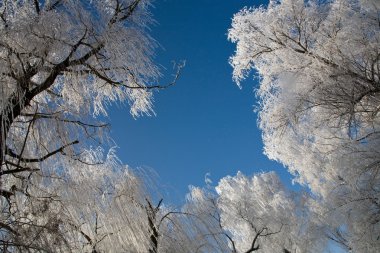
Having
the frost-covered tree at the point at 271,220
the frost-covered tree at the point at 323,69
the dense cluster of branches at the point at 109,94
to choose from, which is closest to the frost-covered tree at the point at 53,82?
the dense cluster of branches at the point at 109,94

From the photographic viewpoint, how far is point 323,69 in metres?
6.07

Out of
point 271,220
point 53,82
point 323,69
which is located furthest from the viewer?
point 271,220

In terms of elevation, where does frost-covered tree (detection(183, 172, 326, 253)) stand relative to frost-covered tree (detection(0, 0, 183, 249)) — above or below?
above

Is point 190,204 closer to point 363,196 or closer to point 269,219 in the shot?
point 363,196

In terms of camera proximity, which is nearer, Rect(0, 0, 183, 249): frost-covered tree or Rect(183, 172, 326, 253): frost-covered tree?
Rect(0, 0, 183, 249): frost-covered tree

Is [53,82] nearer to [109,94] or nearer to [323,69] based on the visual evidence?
[109,94]

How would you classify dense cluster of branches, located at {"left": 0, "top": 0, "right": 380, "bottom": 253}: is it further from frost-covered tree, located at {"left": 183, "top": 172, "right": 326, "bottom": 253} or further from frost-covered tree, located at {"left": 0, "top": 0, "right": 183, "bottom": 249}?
frost-covered tree, located at {"left": 183, "top": 172, "right": 326, "bottom": 253}

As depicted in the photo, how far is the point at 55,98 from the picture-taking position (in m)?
2.98

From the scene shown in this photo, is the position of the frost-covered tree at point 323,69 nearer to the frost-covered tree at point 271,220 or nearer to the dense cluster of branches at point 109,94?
the dense cluster of branches at point 109,94

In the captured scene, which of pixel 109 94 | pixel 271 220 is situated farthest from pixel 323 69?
pixel 271 220

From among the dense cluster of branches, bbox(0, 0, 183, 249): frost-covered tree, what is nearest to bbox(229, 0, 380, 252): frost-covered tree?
the dense cluster of branches

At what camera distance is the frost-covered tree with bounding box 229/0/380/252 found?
5570mm

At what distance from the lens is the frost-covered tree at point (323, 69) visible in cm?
557

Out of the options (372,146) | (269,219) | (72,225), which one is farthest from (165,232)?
(269,219)
